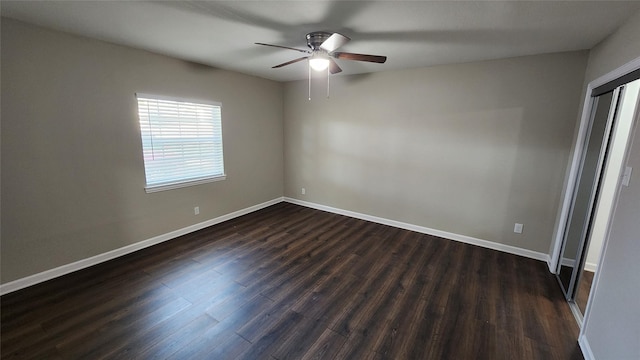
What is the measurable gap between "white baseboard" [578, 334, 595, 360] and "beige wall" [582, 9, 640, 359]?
15 mm

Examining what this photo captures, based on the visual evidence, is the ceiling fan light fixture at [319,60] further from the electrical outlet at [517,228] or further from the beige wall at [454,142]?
the electrical outlet at [517,228]

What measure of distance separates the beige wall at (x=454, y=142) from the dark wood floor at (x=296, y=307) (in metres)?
0.62

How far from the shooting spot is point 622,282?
143 cm

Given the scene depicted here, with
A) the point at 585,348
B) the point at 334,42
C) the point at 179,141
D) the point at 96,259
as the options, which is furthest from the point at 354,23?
the point at 96,259

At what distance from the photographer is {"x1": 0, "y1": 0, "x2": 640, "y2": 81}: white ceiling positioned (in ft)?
5.89

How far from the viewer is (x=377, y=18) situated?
6.49ft

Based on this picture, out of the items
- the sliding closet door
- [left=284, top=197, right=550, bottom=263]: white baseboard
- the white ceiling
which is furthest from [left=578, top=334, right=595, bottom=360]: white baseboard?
the white ceiling

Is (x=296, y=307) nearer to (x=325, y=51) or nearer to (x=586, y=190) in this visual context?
(x=325, y=51)

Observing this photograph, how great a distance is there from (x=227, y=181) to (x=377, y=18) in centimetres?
322

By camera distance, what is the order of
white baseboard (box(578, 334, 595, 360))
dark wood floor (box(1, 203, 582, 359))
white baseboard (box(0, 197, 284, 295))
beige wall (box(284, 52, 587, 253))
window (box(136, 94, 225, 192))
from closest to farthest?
1. white baseboard (box(578, 334, 595, 360))
2. dark wood floor (box(1, 203, 582, 359))
3. white baseboard (box(0, 197, 284, 295))
4. beige wall (box(284, 52, 587, 253))
5. window (box(136, 94, 225, 192))

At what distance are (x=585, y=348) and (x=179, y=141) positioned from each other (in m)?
4.49

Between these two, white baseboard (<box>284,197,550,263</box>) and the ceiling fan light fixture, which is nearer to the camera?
the ceiling fan light fixture

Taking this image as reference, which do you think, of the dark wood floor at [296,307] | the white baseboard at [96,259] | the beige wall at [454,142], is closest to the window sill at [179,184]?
the white baseboard at [96,259]

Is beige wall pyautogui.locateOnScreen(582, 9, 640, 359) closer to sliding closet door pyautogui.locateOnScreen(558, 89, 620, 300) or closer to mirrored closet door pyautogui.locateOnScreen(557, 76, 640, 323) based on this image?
mirrored closet door pyautogui.locateOnScreen(557, 76, 640, 323)
